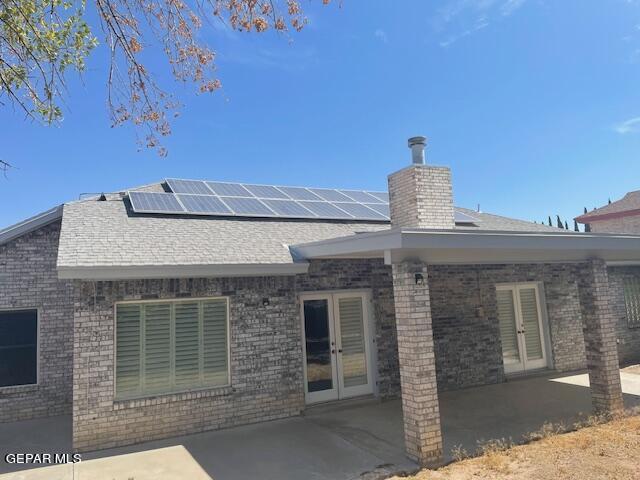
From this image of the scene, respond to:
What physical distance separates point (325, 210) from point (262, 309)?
4053mm

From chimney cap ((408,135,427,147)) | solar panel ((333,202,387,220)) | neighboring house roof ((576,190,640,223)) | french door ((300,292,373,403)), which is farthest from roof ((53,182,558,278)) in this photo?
neighboring house roof ((576,190,640,223))

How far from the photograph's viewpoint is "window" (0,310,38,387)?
9.02 m

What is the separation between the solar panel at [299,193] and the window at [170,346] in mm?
5334

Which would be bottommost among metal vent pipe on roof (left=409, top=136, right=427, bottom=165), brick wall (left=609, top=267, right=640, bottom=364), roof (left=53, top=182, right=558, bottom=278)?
brick wall (left=609, top=267, right=640, bottom=364)

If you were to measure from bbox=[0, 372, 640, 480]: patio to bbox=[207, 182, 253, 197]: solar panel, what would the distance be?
19.8ft

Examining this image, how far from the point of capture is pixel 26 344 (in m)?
9.23

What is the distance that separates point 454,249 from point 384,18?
3.92 m

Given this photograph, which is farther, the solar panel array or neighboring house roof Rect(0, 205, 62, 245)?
the solar panel array

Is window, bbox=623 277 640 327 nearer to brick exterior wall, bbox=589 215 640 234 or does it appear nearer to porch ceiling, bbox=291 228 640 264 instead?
porch ceiling, bbox=291 228 640 264

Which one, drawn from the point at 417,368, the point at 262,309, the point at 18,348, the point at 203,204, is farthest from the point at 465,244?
the point at 18,348

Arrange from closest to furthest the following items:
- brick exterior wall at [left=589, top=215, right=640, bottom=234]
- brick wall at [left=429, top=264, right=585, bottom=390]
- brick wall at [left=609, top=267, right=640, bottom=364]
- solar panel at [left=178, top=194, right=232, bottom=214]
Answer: solar panel at [left=178, top=194, right=232, bottom=214] → brick wall at [left=429, top=264, right=585, bottom=390] → brick wall at [left=609, top=267, right=640, bottom=364] → brick exterior wall at [left=589, top=215, right=640, bottom=234]

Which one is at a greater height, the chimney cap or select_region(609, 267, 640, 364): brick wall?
the chimney cap

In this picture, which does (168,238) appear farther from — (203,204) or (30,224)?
(30,224)

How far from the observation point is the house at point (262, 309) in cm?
650
